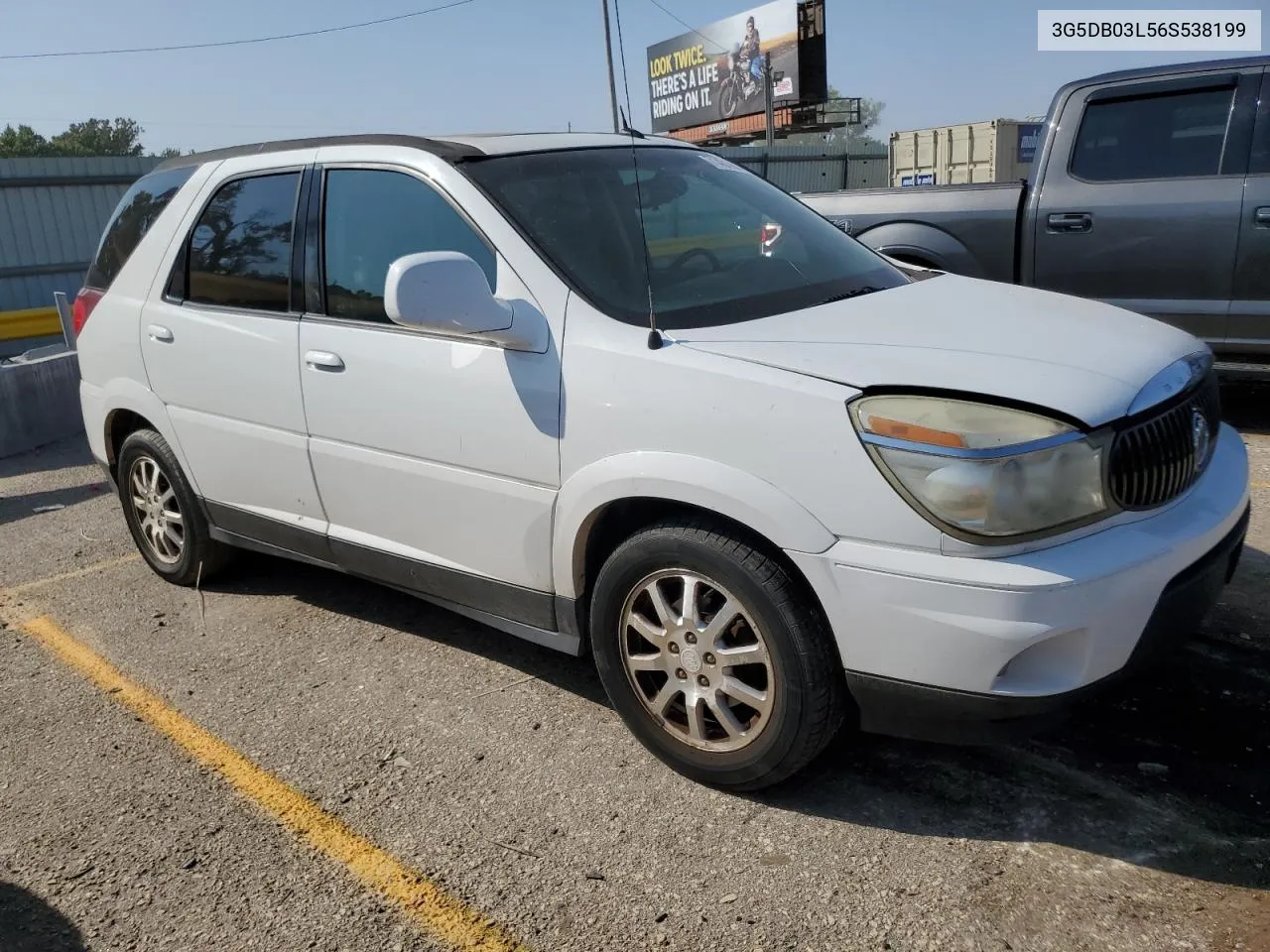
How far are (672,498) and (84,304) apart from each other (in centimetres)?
347

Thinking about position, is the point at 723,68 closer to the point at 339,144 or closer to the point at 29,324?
the point at 29,324

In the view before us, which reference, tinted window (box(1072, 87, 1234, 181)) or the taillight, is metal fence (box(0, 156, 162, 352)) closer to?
the taillight

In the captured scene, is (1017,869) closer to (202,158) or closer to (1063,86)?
(202,158)

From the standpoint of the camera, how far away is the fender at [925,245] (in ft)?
22.4

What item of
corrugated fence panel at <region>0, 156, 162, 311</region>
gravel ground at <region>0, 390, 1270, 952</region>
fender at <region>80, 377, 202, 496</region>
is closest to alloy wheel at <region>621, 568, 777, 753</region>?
gravel ground at <region>0, 390, 1270, 952</region>

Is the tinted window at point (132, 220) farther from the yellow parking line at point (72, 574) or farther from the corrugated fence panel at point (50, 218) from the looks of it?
the corrugated fence panel at point (50, 218)

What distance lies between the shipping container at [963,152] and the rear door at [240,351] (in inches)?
861

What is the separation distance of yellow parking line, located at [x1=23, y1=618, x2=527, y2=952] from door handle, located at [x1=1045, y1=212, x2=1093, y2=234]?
5.44 meters

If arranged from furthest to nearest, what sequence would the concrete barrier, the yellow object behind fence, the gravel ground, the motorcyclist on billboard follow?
the motorcyclist on billboard < the yellow object behind fence < the concrete barrier < the gravel ground

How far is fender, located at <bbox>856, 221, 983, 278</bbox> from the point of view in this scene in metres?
6.83

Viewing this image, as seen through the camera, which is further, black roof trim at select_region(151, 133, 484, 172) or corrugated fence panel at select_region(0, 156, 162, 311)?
corrugated fence panel at select_region(0, 156, 162, 311)

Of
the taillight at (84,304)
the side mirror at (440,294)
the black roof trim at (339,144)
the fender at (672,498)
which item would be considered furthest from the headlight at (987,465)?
the taillight at (84,304)

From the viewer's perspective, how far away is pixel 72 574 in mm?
5309

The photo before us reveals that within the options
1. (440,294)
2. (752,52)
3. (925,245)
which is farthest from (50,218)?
(752,52)
